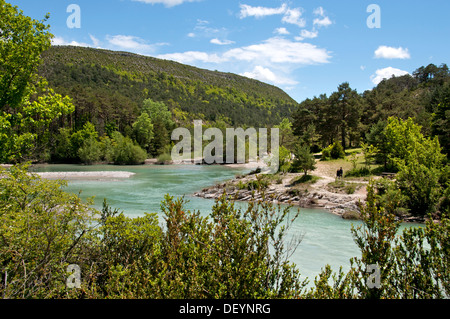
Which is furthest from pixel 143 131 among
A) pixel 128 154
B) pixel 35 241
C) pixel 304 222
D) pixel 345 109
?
pixel 35 241

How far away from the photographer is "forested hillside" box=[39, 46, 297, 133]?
85.1 meters

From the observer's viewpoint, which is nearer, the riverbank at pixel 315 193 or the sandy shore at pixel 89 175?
the riverbank at pixel 315 193

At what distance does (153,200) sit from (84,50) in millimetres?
145734

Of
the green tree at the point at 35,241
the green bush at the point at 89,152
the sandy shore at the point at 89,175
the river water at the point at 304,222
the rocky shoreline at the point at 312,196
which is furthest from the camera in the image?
the green bush at the point at 89,152

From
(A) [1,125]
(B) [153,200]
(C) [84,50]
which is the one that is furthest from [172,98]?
(A) [1,125]

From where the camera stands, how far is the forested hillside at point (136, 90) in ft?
279

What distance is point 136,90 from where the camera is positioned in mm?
126062

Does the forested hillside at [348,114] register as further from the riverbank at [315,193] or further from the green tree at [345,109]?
the riverbank at [315,193]

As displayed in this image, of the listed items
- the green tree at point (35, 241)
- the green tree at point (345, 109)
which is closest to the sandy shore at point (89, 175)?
the green tree at point (345, 109)

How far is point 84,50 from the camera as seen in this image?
Answer: 5787 inches

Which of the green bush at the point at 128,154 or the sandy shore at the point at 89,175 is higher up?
the green bush at the point at 128,154

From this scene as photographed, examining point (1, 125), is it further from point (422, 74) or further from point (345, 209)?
point (422, 74)
